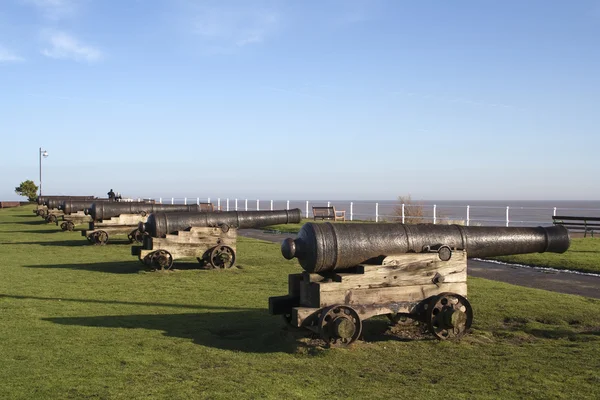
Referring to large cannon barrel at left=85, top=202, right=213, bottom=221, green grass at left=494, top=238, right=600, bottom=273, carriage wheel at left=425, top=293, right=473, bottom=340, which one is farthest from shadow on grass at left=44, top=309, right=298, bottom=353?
large cannon barrel at left=85, top=202, right=213, bottom=221

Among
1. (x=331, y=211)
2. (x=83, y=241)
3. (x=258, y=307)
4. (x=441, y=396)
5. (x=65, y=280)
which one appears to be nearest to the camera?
(x=441, y=396)

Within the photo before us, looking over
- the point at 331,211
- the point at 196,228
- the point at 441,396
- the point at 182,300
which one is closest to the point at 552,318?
the point at 441,396

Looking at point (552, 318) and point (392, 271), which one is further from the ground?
point (392, 271)

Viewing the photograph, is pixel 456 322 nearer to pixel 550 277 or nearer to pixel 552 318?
pixel 552 318

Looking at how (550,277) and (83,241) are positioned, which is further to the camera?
(83,241)

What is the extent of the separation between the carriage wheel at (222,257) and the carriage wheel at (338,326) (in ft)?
22.8

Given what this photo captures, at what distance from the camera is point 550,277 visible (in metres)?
11.8

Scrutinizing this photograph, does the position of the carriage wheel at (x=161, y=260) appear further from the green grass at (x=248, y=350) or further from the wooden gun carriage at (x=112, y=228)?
the wooden gun carriage at (x=112, y=228)

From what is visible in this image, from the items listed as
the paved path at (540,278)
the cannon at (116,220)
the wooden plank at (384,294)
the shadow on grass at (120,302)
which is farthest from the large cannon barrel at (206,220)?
the wooden plank at (384,294)

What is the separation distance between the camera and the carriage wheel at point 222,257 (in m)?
13.0

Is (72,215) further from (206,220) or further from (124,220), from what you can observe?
(206,220)

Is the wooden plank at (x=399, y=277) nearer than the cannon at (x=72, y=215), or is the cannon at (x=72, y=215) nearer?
the wooden plank at (x=399, y=277)

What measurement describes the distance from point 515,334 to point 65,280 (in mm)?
7999

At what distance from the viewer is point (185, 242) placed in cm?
1309
